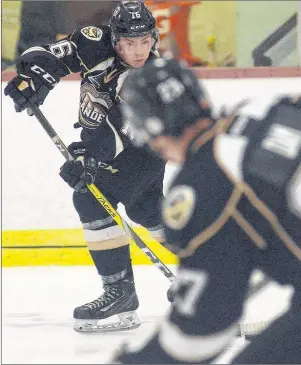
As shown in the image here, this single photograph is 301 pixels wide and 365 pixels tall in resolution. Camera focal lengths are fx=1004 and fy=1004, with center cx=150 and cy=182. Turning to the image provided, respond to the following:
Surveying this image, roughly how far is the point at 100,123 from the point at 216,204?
1.74 meters

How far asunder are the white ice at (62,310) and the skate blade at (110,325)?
29 mm

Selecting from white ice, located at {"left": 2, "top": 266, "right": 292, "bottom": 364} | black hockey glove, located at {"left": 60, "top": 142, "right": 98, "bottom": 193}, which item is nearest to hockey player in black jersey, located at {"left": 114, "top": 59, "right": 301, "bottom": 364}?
white ice, located at {"left": 2, "top": 266, "right": 292, "bottom": 364}

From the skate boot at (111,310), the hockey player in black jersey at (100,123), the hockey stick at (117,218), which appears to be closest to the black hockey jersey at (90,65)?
the hockey player in black jersey at (100,123)

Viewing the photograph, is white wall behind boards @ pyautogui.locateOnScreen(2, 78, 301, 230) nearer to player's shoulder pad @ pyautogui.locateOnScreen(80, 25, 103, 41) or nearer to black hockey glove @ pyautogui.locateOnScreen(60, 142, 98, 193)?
player's shoulder pad @ pyautogui.locateOnScreen(80, 25, 103, 41)

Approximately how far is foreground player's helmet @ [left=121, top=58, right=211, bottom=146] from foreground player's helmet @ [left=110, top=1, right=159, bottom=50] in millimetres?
1487

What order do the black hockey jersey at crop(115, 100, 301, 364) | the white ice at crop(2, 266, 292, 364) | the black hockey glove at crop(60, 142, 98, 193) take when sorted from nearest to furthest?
the black hockey jersey at crop(115, 100, 301, 364), the white ice at crop(2, 266, 292, 364), the black hockey glove at crop(60, 142, 98, 193)

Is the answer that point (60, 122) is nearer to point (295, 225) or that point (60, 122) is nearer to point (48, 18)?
point (48, 18)

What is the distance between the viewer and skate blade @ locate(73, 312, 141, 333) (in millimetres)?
3250

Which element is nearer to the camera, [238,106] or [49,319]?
[238,106]

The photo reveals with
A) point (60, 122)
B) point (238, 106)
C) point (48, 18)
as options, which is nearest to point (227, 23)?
point (48, 18)

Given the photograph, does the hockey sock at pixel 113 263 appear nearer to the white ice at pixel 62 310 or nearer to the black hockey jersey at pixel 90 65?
the white ice at pixel 62 310

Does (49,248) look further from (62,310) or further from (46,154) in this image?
(62,310)

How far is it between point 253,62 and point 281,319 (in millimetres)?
→ 3078

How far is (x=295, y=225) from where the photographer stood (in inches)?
61.2
